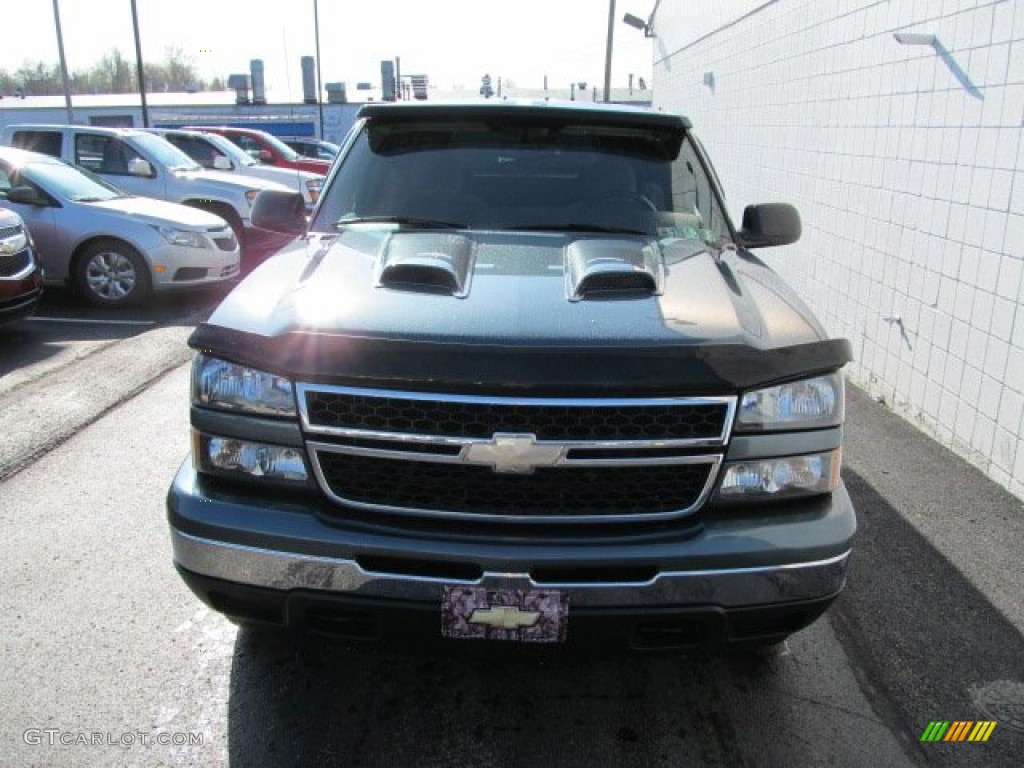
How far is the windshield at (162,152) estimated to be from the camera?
1200cm

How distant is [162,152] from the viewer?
12.4 meters

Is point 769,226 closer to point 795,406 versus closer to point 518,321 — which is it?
point 795,406

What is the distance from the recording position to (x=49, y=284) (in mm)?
9484

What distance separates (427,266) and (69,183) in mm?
8317

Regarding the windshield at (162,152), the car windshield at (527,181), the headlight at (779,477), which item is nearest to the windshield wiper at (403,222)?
the car windshield at (527,181)

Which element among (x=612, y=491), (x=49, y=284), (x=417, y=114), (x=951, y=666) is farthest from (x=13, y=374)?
(x=951, y=666)

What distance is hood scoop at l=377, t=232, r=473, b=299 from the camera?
262 centimetres

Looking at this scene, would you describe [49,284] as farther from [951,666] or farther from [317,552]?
[951,666]

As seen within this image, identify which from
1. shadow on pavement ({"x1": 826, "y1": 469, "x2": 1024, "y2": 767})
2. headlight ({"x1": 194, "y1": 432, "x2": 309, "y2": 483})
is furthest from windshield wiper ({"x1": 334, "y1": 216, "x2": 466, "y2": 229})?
shadow on pavement ({"x1": 826, "y1": 469, "x2": 1024, "y2": 767})

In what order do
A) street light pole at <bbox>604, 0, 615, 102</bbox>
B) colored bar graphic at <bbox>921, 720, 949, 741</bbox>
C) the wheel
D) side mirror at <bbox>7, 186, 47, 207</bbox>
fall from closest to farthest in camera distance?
colored bar graphic at <bbox>921, 720, 949, 741</bbox> → side mirror at <bbox>7, 186, 47, 207</bbox> → the wheel → street light pole at <bbox>604, 0, 615, 102</bbox>

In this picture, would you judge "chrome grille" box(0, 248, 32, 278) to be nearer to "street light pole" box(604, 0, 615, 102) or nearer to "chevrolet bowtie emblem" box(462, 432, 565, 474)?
"chevrolet bowtie emblem" box(462, 432, 565, 474)

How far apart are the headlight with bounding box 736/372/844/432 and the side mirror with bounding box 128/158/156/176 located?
1128 centimetres

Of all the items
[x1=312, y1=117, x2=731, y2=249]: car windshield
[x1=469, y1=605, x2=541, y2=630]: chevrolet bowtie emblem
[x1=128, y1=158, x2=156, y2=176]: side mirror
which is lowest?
[x1=469, y1=605, x2=541, y2=630]: chevrolet bowtie emblem

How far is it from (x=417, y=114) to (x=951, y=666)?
3.02m
